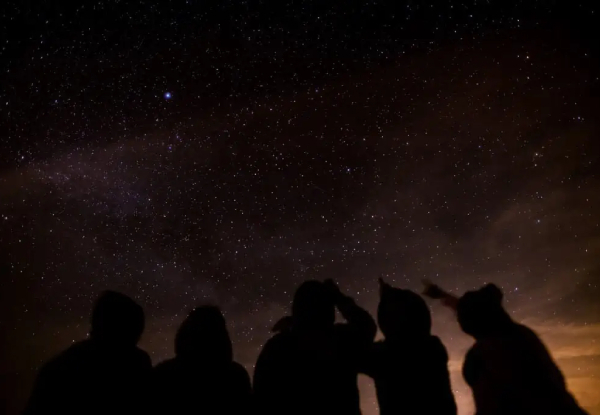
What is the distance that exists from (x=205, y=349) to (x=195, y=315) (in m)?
0.24

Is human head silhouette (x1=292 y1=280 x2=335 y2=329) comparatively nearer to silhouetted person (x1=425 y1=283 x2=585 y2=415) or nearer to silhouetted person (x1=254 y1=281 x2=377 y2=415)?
silhouetted person (x1=254 y1=281 x2=377 y2=415)

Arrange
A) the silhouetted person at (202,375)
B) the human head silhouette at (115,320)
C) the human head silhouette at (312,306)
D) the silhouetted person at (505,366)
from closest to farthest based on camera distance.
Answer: the silhouetted person at (505,366) < the silhouetted person at (202,375) < the human head silhouette at (115,320) < the human head silhouette at (312,306)

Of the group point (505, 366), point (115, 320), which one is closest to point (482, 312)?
point (505, 366)

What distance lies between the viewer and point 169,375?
2.26m

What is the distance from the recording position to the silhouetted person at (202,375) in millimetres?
2211

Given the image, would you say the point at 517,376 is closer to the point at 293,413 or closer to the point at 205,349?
the point at 293,413

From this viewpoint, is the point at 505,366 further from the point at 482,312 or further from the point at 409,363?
the point at 409,363

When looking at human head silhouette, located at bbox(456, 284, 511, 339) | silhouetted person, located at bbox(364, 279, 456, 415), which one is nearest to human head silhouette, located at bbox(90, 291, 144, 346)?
silhouetted person, located at bbox(364, 279, 456, 415)

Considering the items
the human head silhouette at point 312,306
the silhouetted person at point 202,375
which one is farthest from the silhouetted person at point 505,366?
the silhouetted person at point 202,375

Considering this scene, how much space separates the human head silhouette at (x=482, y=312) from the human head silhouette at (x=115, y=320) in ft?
7.21

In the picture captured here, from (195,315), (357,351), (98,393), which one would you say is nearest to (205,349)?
(195,315)

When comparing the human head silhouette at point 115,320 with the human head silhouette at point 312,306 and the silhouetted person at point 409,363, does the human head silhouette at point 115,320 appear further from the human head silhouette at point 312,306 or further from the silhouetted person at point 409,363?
the silhouetted person at point 409,363

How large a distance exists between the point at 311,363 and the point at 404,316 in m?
0.68

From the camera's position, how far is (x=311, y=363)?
2309 millimetres
